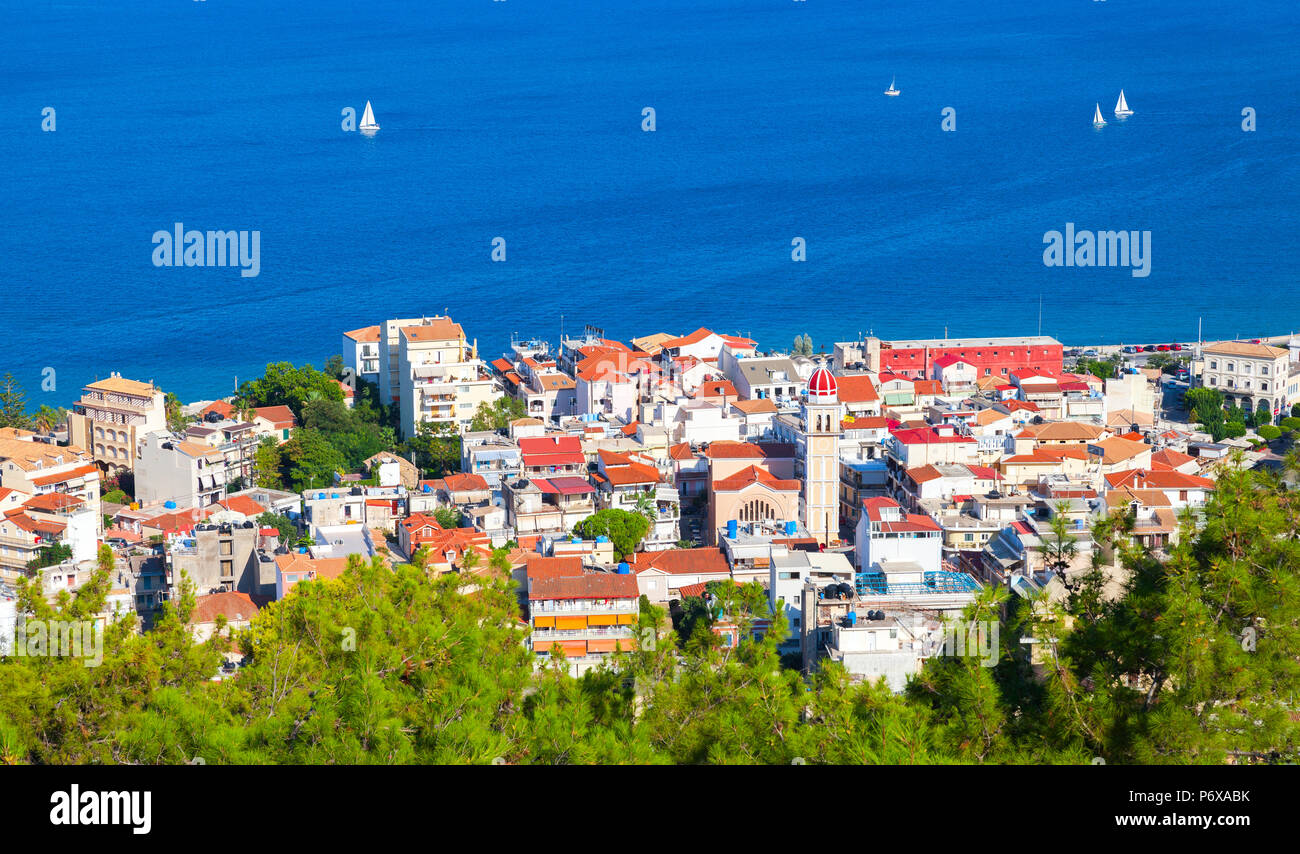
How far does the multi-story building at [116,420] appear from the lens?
20219 mm

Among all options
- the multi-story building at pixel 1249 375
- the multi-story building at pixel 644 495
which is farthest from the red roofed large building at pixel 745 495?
the multi-story building at pixel 1249 375

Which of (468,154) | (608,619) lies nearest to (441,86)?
(468,154)

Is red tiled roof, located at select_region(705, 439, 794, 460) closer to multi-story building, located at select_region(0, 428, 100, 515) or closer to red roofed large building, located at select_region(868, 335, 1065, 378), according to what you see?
red roofed large building, located at select_region(868, 335, 1065, 378)

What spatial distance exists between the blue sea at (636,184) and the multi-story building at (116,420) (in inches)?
263

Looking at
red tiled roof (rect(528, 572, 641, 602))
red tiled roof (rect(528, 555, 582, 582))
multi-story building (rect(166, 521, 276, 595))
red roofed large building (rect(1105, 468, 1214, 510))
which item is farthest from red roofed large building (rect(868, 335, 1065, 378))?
multi-story building (rect(166, 521, 276, 595))

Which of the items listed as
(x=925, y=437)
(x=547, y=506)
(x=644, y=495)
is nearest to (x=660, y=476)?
(x=644, y=495)

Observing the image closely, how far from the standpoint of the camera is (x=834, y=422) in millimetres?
17688

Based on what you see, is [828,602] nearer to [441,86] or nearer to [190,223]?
[190,223]

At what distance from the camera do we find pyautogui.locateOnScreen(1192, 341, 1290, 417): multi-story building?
2273cm

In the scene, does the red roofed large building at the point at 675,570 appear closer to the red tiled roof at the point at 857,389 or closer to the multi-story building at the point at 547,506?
the multi-story building at the point at 547,506

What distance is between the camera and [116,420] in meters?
20.3

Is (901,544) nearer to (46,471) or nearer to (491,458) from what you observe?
(491,458)

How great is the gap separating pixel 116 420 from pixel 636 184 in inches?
1095

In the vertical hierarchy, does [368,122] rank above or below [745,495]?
above
